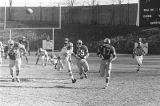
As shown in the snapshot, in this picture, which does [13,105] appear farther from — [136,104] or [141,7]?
[141,7]

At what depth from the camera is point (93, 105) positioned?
10836mm

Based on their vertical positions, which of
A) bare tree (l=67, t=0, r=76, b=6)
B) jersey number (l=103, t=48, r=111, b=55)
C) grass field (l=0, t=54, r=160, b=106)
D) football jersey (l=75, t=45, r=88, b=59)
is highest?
bare tree (l=67, t=0, r=76, b=6)

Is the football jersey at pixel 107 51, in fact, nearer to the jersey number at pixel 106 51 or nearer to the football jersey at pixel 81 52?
the jersey number at pixel 106 51

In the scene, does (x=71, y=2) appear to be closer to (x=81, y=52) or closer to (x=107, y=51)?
(x=81, y=52)

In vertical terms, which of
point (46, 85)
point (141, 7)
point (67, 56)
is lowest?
point (46, 85)

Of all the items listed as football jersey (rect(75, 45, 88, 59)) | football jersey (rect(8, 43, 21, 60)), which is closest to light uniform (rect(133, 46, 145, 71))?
football jersey (rect(75, 45, 88, 59))

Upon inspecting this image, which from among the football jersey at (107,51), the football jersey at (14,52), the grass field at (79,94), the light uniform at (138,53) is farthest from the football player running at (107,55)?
the light uniform at (138,53)

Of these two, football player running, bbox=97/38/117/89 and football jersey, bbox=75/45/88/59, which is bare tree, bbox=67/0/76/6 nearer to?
football jersey, bbox=75/45/88/59

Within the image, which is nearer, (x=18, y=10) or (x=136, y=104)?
(x=136, y=104)

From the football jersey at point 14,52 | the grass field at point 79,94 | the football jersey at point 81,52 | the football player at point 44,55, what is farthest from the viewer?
the football player at point 44,55

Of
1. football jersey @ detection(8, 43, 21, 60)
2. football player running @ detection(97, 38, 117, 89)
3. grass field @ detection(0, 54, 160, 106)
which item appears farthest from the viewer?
football jersey @ detection(8, 43, 21, 60)

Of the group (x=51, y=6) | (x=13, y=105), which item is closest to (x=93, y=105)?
(x=13, y=105)

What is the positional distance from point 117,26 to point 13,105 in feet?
153

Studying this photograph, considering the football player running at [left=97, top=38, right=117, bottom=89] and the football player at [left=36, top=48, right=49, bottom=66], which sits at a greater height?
the football player running at [left=97, top=38, right=117, bottom=89]
